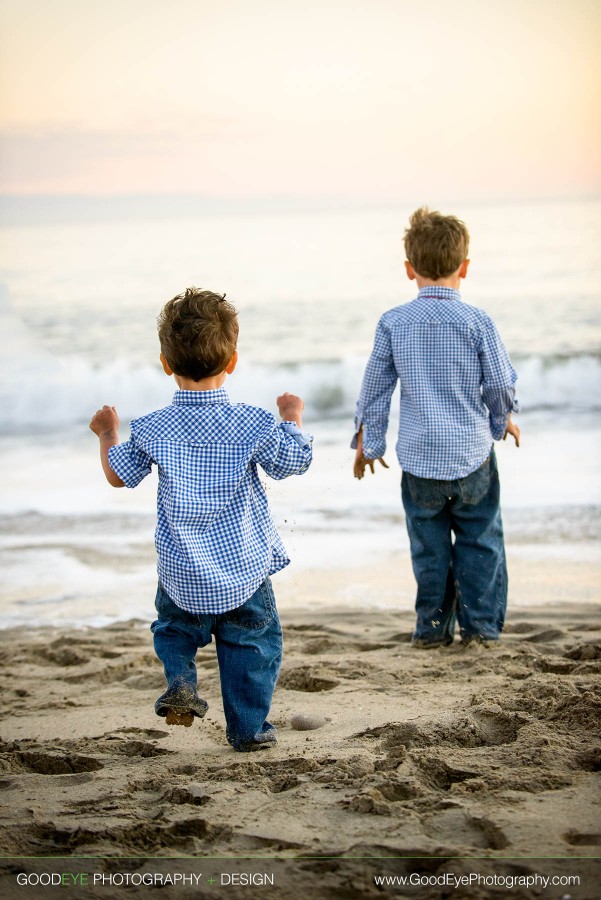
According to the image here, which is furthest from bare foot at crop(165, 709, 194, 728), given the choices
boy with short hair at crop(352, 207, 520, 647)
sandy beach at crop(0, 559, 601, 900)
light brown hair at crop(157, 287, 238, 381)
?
boy with short hair at crop(352, 207, 520, 647)

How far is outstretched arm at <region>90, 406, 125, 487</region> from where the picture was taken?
2.58m

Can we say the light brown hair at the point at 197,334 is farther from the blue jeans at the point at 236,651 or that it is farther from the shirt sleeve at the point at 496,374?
the shirt sleeve at the point at 496,374

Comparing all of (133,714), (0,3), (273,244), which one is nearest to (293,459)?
(133,714)

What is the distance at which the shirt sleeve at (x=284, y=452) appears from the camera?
98.3 inches

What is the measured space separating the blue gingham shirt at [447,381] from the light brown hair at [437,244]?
77mm

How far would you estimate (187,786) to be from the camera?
2305mm

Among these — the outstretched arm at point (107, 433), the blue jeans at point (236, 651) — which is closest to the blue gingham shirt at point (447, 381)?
the blue jeans at point (236, 651)

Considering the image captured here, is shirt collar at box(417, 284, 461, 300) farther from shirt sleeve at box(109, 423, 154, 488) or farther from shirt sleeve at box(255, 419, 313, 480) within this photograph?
shirt sleeve at box(109, 423, 154, 488)

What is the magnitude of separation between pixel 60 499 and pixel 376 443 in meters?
3.69

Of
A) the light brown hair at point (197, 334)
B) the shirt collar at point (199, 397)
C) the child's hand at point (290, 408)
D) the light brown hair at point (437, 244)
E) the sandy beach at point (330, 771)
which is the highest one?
the light brown hair at point (437, 244)

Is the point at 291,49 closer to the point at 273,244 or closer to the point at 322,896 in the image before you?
the point at 273,244

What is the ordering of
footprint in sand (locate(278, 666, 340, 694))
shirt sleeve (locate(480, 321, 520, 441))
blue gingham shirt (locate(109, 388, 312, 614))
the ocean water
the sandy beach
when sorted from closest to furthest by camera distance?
the sandy beach → blue gingham shirt (locate(109, 388, 312, 614)) → footprint in sand (locate(278, 666, 340, 694)) → shirt sleeve (locate(480, 321, 520, 441)) → the ocean water

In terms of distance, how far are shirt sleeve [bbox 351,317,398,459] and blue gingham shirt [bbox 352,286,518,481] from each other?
1.9 inches

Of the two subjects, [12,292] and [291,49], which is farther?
[12,292]
